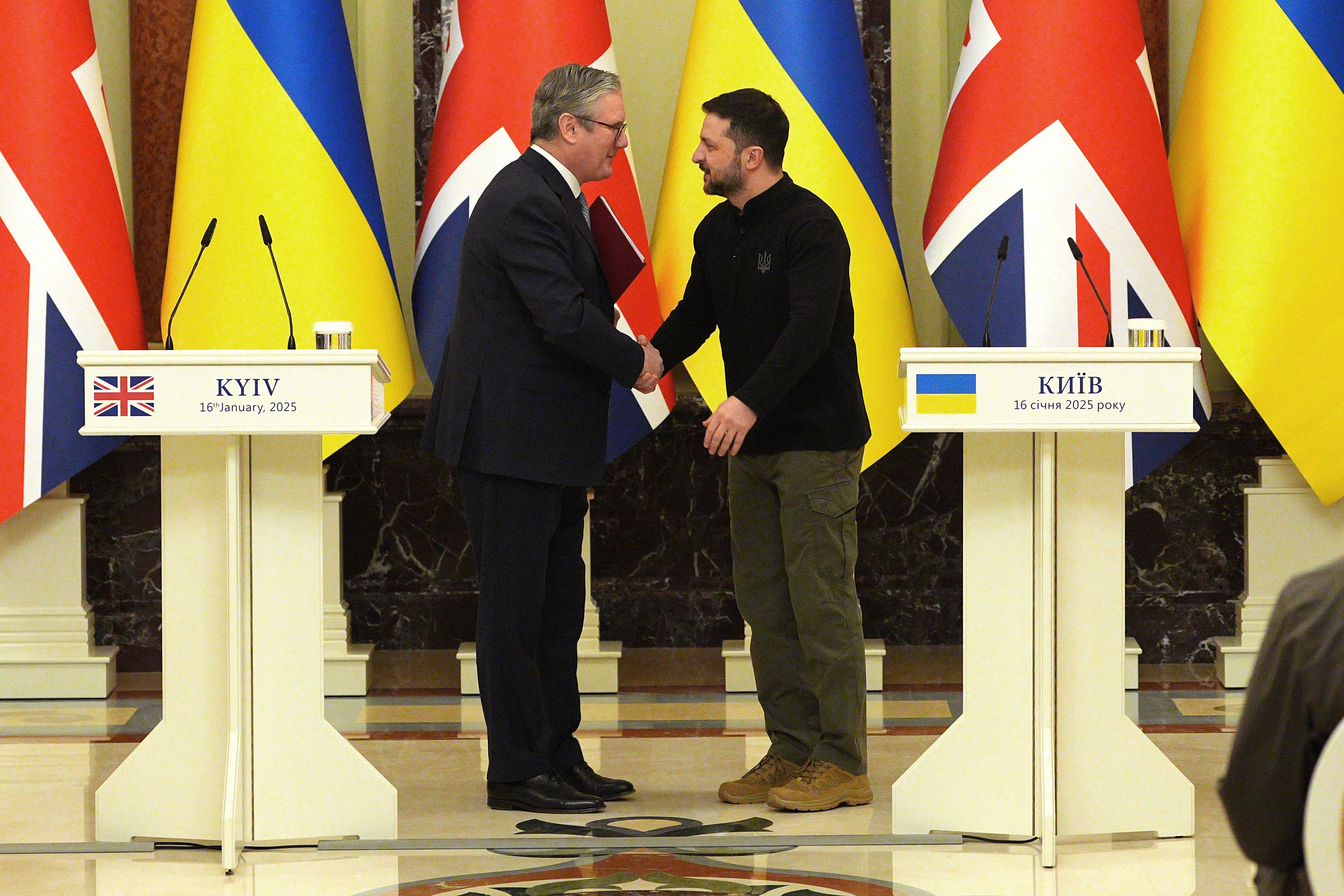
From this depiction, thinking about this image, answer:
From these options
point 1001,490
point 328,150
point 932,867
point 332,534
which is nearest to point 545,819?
point 932,867

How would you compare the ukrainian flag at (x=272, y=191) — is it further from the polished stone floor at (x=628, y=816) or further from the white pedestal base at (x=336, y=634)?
the polished stone floor at (x=628, y=816)

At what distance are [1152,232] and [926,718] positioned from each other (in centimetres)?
150

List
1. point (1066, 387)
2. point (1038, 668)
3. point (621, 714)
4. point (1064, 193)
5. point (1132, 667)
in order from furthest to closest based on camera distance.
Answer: point (1132, 667)
point (621, 714)
point (1064, 193)
point (1038, 668)
point (1066, 387)

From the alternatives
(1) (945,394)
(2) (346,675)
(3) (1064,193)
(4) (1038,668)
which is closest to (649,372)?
(1) (945,394)

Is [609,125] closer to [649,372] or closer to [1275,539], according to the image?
[649,372]

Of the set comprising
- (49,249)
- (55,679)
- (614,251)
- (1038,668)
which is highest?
(49,249)

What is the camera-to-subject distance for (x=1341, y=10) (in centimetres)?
442

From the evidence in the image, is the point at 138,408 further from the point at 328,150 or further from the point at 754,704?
the point at 754,704

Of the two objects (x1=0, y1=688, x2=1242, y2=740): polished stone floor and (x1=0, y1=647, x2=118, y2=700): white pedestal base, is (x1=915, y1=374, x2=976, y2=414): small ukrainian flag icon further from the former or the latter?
(x1=0, y1=647, x2=118, y2=700): white pedestal base

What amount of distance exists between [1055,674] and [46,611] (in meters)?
3.09

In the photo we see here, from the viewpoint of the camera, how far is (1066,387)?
2.99 metres

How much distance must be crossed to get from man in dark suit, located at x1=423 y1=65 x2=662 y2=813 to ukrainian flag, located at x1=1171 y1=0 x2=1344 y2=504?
6.20 feet

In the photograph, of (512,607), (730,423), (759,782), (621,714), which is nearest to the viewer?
(730,423)

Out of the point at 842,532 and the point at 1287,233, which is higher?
the point at 1287,233
